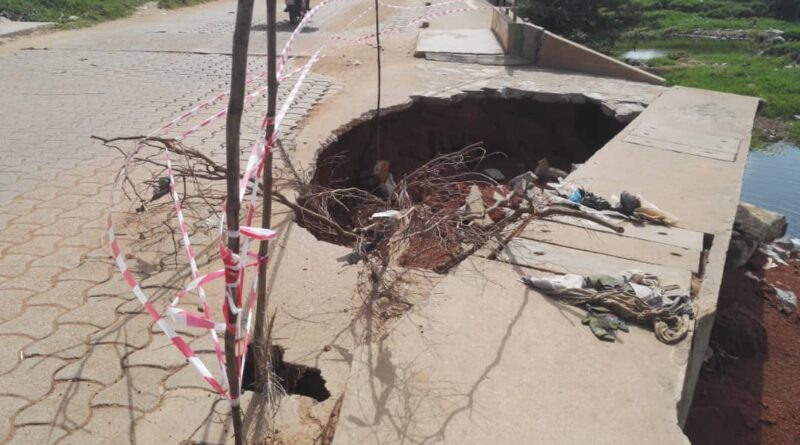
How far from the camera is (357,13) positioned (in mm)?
15227

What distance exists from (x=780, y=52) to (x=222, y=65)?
15160 mm

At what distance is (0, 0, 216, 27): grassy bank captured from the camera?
Answer: 1209cm

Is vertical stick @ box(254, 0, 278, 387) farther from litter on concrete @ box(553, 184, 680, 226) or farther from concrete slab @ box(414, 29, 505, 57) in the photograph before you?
concrete slab @ box(414, 29, 505, 57)

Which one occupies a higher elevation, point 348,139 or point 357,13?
point 357,13

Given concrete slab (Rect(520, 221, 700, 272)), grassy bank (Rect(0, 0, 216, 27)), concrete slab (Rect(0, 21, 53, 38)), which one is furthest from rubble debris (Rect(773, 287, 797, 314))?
grassy bank (Rect(0, 0, 216, 27))

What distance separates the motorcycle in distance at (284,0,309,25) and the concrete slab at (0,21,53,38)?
459cm

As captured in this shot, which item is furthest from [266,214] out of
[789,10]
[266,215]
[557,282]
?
[789,10]

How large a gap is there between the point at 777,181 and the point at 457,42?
532cm

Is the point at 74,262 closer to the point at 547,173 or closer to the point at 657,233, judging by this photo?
the point at 657,233

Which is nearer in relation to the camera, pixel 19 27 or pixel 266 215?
pixel 266 215

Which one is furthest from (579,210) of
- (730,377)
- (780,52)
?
(780,52)

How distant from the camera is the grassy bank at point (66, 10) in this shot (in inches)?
476

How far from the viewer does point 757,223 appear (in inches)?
231

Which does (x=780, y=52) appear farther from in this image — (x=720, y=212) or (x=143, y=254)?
(x=143, y=254)
